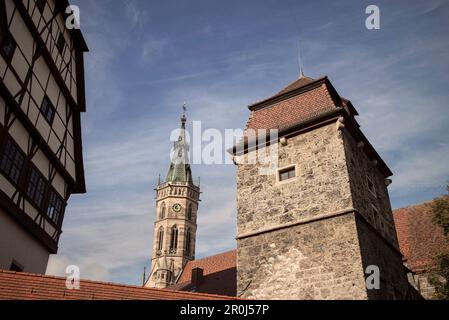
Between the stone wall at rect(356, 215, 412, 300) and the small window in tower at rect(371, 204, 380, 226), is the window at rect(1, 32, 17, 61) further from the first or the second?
the small window in tower at rect(371, 204, 380, 226)

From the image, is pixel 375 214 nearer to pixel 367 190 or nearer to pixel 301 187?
pixel 367 190

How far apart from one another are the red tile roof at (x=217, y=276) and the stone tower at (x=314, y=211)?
492 inches

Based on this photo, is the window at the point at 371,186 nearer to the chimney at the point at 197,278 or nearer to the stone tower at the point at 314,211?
the stone tower at the point at 314,211

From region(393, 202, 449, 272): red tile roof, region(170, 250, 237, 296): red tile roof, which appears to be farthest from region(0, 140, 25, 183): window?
region(170, 250, 237, 296): red tile roof

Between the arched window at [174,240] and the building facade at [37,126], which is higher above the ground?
the arched window at [174,240]

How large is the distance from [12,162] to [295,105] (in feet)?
29.8

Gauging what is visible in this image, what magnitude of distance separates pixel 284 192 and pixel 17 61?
28.4 feet

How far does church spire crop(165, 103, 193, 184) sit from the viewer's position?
2267 inches

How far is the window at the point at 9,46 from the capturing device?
34.9ft

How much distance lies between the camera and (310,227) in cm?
1133

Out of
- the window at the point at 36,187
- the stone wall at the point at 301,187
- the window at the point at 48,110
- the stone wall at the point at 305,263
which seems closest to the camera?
the stone wall at the point at 305,263

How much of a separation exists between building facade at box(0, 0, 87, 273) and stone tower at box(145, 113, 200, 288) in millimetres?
34912

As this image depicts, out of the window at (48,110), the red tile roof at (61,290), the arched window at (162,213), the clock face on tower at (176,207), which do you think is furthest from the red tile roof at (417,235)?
the arched window at (162,213)
